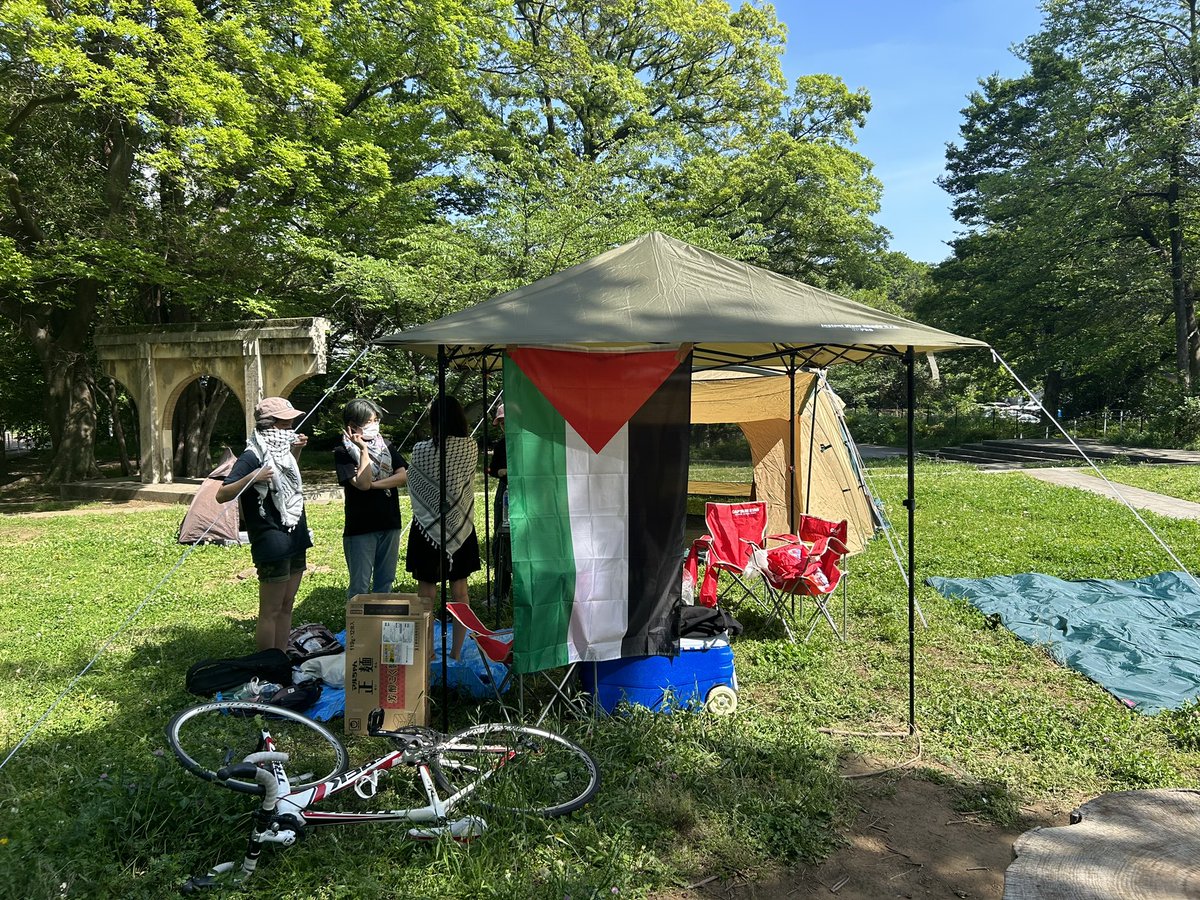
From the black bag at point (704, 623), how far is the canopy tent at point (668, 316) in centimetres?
97

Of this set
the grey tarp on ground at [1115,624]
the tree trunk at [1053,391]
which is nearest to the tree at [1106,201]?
the tree trunk at [1053,391]

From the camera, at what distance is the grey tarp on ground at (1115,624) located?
14.6 feet

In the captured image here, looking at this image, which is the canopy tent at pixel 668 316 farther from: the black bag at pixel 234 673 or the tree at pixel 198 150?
the tree at pixel 198 150

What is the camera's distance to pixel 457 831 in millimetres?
2736

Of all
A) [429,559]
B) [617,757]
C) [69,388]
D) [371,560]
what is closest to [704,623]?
[617,757]

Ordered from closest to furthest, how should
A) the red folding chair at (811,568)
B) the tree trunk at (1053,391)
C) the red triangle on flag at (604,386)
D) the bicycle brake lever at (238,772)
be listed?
1. the bicycle brake lever at (238,772)
2. the red triangle on flag at (604,386)
3. the red folding chair at (811,568)
4. the tree trunk at (1053,391)

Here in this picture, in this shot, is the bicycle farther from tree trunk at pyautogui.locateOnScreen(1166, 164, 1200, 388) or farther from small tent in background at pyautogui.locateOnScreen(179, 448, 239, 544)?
tree trunk at pyautogui.locateOnScreen(1166, 164, 1200, 388)

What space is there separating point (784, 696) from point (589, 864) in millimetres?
1933

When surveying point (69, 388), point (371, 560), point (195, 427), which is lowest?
point (371, 560)

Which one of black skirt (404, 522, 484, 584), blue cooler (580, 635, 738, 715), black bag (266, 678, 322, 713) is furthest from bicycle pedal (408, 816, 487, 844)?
black skirt (404, 522, 484, 584)

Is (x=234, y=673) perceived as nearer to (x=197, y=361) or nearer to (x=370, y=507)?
(x=370, y=507)

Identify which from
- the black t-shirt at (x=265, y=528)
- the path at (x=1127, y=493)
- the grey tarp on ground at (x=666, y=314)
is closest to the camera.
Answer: the grey tarp on ground at (x=666, y=314)

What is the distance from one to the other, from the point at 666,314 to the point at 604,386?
471 mm

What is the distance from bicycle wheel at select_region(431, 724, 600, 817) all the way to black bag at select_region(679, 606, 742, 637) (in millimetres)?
1111
